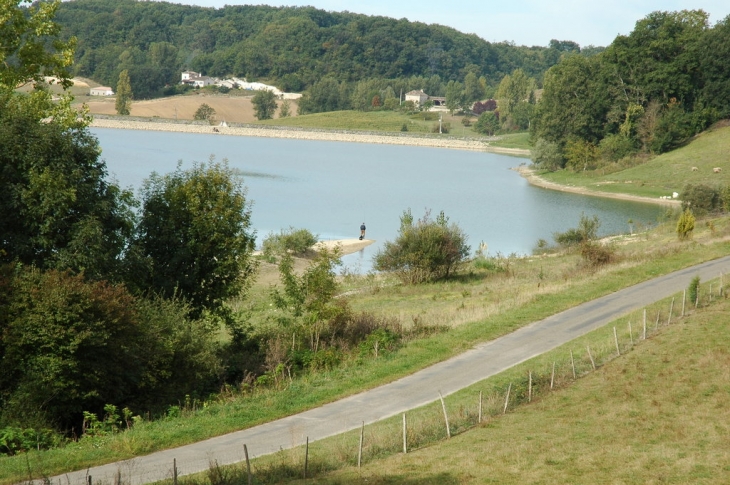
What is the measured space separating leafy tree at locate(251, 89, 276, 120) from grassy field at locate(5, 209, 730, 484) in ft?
488

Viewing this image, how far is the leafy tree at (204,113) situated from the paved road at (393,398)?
163 m

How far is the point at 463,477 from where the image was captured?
12.8 m

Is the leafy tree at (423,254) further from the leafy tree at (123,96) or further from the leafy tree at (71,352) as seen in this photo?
the leafy tree at (123,96)

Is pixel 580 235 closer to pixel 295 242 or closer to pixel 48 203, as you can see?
pixel 295 242

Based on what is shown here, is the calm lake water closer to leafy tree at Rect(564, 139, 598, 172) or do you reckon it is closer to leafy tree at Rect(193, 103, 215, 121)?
leafy tree at Rect(564, 139, 598, 172)

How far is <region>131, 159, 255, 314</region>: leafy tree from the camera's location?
22875mm

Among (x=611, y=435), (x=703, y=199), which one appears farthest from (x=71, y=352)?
(x=703, y=199)

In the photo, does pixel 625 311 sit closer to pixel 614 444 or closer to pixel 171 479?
pixel 614 444

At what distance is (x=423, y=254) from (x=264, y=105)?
160 meters

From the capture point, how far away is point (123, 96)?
183625 mm

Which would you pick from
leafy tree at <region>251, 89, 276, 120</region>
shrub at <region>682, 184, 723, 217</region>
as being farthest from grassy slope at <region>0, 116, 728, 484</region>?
leafy tree at <region>251, 89, 276, 120</region>

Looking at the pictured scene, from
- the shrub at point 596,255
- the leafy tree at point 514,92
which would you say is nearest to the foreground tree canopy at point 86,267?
the shrub at point 596,255

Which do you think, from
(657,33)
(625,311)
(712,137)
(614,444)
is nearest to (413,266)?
(625,311)

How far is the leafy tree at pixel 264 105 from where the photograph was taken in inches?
7490
